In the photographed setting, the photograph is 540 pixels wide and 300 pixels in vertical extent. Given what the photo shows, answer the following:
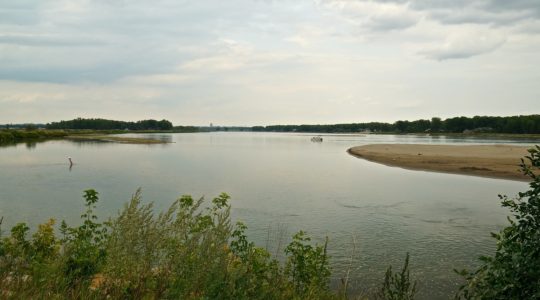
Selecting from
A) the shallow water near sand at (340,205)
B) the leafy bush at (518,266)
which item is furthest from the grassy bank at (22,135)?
the leafy bush at (518,266)

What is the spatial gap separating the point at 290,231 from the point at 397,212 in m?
8.41

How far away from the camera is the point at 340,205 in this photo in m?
25.7

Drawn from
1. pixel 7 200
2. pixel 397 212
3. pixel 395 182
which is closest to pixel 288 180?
pixel 395 182

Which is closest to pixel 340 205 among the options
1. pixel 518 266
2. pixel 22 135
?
pixel 518 266

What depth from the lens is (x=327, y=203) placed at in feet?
86.5

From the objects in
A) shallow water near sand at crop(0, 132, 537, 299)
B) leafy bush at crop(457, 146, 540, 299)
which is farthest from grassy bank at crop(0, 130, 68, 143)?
leafy bush at crop(457, 146, 540, 299)

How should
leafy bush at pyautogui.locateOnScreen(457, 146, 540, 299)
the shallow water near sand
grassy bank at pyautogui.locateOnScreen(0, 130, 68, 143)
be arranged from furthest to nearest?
1. grassy bank at pyautogui.locateOnScreen(0, 130, 68, 143)
2. the shallow water near sand
3. leafy bush at pyautogui.locateOnScreen(457, 146, 540, 299)

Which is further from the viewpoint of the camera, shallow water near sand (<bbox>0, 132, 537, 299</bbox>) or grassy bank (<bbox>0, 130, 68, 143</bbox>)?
grassy bank (<bbox>0, 130, 68, 143</bbox>)

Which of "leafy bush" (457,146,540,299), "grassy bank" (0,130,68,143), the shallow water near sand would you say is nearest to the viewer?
"leafy bush" (457,146,540,299)

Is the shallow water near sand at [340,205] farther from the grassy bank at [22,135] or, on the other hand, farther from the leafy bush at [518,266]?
the grassy bank at [22,135]

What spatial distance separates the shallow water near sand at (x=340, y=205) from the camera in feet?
50.9

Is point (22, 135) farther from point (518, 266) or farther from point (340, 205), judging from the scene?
point (518, 266)

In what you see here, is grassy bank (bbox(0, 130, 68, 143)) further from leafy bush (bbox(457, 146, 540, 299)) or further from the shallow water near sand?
leafy bush (bbox(457, 146, 540, 299))

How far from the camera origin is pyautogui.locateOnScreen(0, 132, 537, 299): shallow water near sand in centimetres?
1552
